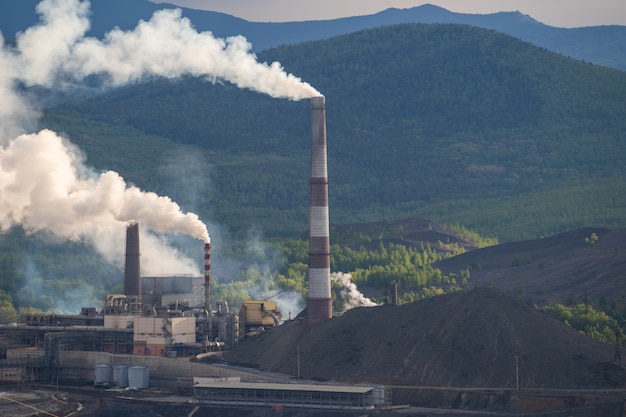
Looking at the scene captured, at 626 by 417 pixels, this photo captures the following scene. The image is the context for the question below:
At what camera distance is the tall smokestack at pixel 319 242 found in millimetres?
130375

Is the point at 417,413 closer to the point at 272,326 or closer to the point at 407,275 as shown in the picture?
the point at 272,326

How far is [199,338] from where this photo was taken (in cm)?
13738

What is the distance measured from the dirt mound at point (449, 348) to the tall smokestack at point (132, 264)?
2285 cm

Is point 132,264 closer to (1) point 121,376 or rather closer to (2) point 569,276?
(1) point 121,376

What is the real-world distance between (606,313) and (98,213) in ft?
172

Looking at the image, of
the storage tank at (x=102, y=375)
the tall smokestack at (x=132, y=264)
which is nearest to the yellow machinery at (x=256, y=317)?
the storage tank at (x=102, y=375)

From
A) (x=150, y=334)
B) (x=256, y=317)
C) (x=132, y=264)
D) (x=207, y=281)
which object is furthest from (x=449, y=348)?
(x=132, y=264)

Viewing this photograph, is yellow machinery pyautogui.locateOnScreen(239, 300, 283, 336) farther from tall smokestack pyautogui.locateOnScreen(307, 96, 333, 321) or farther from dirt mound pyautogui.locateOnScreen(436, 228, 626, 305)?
dirt mound pyautogui.locateOnScreen(436, 228, 626, 305)

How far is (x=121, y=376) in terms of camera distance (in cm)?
12788

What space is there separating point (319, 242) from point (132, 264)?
26615mm

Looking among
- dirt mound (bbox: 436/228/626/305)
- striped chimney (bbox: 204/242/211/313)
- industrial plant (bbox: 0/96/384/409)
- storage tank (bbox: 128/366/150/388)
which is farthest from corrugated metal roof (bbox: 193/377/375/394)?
dirt mound (bbox: 436/228/626/305)

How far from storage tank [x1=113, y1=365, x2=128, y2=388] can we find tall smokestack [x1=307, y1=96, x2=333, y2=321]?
16.9 meters

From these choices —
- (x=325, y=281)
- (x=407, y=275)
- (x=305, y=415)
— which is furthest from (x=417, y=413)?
(x=407, y=275)

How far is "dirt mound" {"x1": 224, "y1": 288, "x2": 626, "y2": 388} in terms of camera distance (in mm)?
109938
